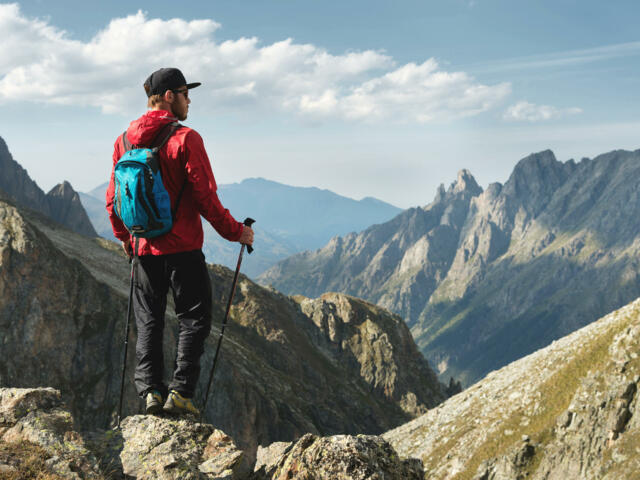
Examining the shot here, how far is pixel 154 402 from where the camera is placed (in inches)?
344

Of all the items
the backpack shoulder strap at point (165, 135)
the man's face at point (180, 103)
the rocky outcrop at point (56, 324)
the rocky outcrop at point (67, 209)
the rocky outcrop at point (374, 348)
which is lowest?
the rocky outcrop at point (374, 348)

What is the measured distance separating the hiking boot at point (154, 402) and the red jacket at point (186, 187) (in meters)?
2.73

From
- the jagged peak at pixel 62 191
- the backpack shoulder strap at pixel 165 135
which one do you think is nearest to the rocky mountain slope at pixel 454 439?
the backpack shoulder strap at pixel 165 135

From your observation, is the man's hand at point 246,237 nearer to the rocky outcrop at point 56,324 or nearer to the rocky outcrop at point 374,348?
the rocky outcrop at point 56,324

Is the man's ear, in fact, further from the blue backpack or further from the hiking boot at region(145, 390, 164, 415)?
the hiking boot at region(145, 390, 164, 415)

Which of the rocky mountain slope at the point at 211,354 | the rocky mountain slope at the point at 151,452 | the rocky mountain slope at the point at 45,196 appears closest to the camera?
the rocky mountain slope at the point at 151,452

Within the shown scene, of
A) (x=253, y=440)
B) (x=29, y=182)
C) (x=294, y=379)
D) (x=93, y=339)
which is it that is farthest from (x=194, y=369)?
(x=29, y=182)

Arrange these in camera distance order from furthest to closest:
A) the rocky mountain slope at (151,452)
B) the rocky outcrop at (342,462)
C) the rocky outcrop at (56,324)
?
the rocky outcrop at (56,324)
the rocky outcrop at (342,462)
the rocky mountain slope at (151,452)

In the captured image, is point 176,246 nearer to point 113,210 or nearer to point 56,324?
point 113,210

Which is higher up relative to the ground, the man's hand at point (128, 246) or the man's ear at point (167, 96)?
the man's ear at point (167, 96)

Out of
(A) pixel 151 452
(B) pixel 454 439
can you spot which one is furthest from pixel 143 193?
(B) pixel 454 439

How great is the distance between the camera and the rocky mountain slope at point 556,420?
35.1 meters

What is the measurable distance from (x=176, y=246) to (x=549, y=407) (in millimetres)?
43905

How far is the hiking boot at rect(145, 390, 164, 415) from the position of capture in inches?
343
